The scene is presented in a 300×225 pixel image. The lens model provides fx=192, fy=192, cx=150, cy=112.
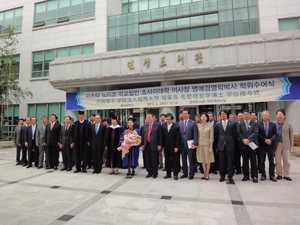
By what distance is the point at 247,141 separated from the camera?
5.03 m

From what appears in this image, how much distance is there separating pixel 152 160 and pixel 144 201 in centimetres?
185

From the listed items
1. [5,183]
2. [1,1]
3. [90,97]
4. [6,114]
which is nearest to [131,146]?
[5,183]

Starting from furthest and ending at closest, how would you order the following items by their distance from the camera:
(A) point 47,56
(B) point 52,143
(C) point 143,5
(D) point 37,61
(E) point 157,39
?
(D) point 37,61 < (A) point 47,56 < (C) point 143,5 < (E) point 157,39 < (B) point 52,143

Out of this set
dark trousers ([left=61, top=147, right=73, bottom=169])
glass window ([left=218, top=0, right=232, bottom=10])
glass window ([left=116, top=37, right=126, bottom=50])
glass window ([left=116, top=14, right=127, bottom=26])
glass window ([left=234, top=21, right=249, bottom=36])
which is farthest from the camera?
glass window ([left=116, top=14, right=127, bottom=26])

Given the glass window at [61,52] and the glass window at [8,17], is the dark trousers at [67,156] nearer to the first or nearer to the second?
the glass window at [61,52]

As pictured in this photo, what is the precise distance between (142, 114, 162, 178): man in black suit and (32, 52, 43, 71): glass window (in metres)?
14.3

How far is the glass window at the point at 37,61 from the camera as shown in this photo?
1614cm

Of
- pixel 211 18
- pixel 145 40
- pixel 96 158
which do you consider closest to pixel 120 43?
pixel 145 40

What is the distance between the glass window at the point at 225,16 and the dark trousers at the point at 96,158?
11838 mm

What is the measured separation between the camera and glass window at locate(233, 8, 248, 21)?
12.5 metres

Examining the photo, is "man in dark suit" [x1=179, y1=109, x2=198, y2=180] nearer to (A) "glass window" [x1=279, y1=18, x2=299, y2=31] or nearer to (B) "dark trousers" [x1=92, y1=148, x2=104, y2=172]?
(B) "dark trousers" [x1=92, y1=148, x2=104, y2=172]

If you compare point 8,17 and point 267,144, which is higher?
point 8,17

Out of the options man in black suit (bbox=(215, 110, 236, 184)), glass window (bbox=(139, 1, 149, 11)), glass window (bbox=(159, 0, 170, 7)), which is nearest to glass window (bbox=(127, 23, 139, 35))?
glass window (bbox=(139, 1, 149, 11))

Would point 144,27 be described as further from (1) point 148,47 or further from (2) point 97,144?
(2) point 97,144
